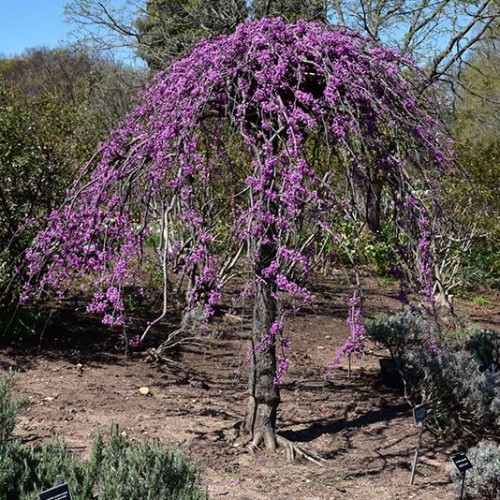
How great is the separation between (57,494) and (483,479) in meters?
2.65

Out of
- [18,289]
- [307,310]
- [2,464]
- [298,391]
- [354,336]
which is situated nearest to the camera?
[2,464]

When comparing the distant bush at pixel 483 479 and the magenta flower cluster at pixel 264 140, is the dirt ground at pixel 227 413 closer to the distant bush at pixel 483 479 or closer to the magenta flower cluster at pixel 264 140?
the distant bush at pixel 483 479

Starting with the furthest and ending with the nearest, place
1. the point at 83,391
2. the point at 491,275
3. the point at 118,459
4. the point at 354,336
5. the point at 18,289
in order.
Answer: the point at 491,275 → the point at 18,289 → the point at 83,391 → the point at 354,336 → the point at 118,459

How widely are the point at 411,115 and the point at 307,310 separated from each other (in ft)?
18.8

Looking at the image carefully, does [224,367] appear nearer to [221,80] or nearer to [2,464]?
[221,80]

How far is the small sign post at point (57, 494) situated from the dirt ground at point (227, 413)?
3.73 ft

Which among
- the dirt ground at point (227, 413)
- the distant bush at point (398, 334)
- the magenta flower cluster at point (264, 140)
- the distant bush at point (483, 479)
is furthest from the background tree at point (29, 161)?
the distant bush at point (483, 479)

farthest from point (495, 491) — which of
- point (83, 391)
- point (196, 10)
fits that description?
point (196, 10)

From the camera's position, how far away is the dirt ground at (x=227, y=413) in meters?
4.51

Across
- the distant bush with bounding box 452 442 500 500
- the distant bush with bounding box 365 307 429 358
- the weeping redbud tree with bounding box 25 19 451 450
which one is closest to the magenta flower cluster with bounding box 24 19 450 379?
the weeping redbud tree with bounding box 25 19 451 450

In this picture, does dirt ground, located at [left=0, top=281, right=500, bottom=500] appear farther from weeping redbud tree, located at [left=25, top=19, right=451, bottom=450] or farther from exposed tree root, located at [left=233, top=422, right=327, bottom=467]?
weeping redbud tree, located at [left=25, top=19, right=451, bottom=450]

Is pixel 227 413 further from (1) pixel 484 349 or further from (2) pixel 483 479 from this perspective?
(1) pixel 484 349

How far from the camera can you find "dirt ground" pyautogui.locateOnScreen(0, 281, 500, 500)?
178 inches

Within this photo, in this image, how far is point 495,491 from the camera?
4.49 metres
